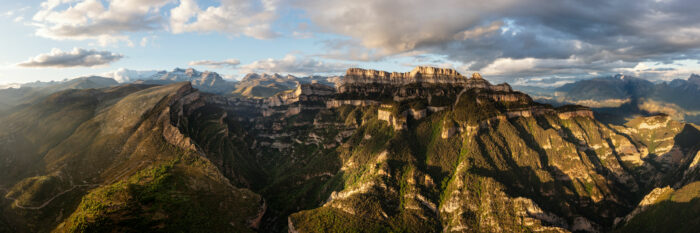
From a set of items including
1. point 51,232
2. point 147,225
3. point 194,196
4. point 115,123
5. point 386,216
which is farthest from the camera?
point 115,123

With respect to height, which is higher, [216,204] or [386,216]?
[216,204]

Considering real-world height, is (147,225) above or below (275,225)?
above

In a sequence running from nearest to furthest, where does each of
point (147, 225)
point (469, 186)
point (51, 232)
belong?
1. point (147, 225)
2. point (51, 232)
3. point (469, 186)

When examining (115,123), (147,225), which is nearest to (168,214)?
(147,225)

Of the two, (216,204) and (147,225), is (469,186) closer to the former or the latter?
(216,204)

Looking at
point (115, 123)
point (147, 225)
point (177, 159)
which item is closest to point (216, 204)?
point (147, 225)

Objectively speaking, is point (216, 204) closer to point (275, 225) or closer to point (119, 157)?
point (275, 225)

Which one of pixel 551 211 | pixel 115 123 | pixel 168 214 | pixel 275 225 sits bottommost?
pixel 275 225

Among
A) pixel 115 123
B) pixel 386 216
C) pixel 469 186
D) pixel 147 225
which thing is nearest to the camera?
pixel 147 225

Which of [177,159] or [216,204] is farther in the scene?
[177,159]
